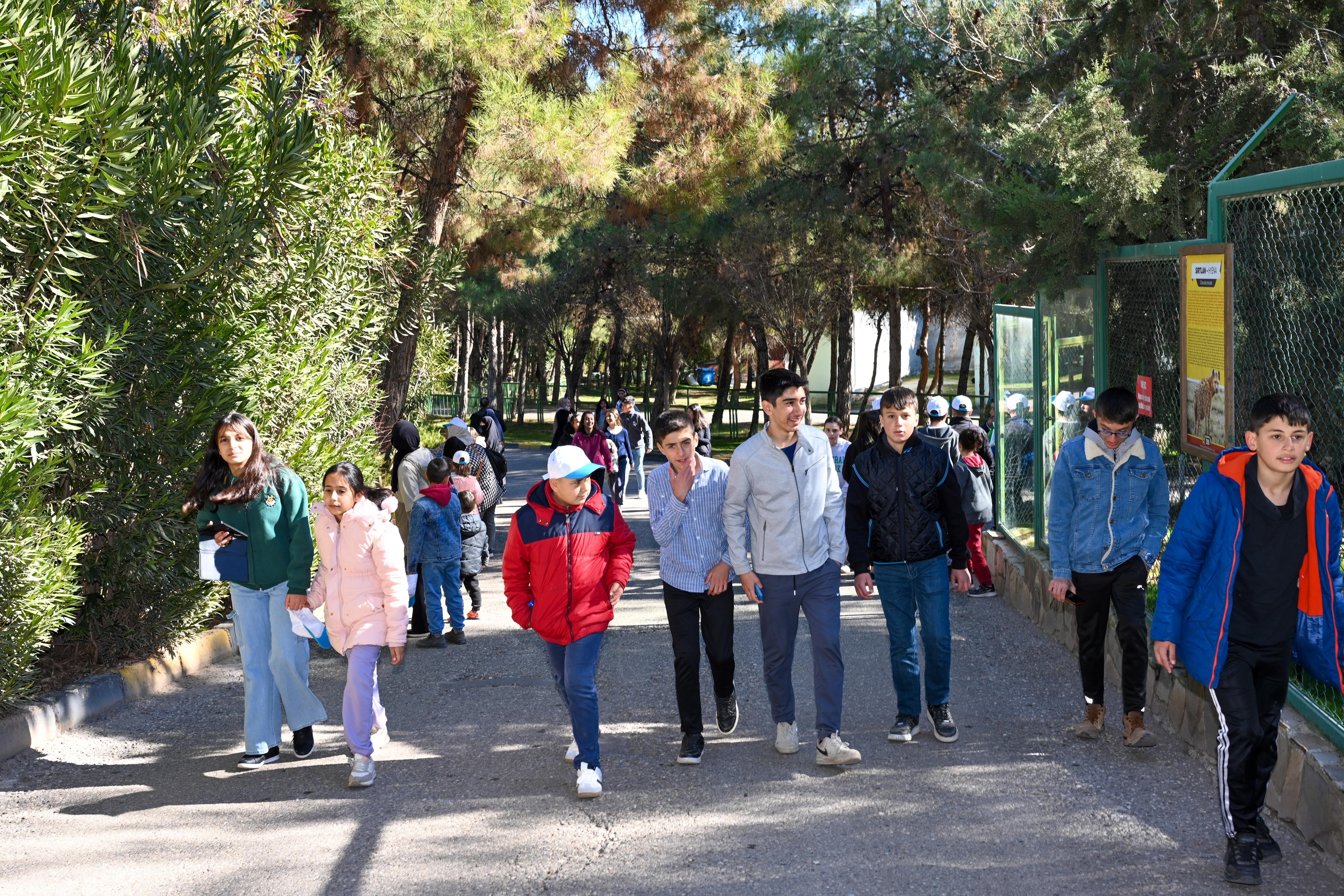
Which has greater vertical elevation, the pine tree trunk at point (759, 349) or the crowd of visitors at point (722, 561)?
the pine tree trunk at point (759, 349)

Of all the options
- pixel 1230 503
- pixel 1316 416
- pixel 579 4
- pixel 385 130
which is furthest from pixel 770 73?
pixel 1230 503

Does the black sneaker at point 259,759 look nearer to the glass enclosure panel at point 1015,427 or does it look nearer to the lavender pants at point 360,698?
the lavender pants at point 360,698

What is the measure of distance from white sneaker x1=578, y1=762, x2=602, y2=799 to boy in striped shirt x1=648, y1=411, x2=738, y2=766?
0.53 m

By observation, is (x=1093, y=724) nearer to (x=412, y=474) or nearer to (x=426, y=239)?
(x=412, y=474)

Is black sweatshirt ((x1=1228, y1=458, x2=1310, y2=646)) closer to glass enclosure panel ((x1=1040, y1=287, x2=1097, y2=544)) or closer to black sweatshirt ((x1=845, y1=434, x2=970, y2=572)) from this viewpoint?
black sweatshirt ((x1=845, y1=434, x2=970, y2=572))

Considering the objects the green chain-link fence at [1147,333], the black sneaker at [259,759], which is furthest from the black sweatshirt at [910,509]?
the black sneaker at [259,759]

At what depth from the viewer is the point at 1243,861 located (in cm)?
421

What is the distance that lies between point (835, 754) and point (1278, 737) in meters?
1.87

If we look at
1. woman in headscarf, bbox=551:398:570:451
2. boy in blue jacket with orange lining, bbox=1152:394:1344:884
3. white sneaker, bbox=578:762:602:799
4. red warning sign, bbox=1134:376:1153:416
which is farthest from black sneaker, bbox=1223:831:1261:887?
woman in headscarf, bbox=551:398:570:451

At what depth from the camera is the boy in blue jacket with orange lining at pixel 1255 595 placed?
4.22m

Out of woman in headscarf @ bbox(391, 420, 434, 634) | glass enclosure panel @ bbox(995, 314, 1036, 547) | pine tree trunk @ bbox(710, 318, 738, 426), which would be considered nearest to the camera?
woman in headscarf @ bbox(391, 420, 434, 634)

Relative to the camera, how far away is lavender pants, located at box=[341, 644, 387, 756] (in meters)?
5.55

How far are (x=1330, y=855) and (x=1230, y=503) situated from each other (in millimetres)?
1362

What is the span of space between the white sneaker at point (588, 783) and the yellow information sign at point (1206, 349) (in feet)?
10.8
